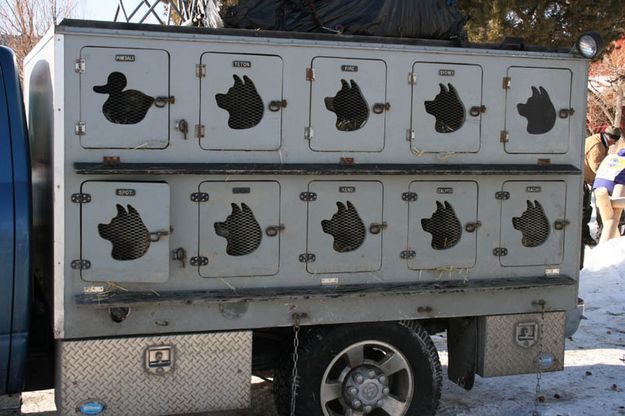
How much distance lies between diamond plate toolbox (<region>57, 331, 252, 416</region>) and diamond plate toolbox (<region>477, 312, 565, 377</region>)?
166cm

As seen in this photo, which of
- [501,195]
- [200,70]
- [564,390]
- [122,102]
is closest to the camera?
[122,102]

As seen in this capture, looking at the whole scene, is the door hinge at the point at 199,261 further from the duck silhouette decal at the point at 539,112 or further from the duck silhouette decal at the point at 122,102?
the duck silhouette decal at the point at 539,112

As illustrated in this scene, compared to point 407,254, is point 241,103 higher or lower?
higher

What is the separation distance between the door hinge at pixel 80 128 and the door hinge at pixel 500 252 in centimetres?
274

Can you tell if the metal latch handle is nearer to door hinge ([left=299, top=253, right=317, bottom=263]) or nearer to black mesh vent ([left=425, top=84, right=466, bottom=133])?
door hinge ([left=299, top=253, right=317, bottom=263])

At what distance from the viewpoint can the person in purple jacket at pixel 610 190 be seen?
12409 mm

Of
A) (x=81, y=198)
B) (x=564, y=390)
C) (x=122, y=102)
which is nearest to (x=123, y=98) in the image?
(x=122, y=102)

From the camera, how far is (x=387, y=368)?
197 inches

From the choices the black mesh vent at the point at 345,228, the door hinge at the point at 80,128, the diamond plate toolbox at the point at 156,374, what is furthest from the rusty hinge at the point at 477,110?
the door hinge at the point at 80,128

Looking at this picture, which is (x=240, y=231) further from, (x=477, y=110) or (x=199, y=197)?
(x=477, y=110)

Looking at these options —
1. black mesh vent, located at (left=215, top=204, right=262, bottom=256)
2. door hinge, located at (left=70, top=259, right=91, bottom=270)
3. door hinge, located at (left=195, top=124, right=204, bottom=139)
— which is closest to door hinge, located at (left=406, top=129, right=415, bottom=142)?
black mesh vent, located at (left=215, top=204, right=262, bottom=256)

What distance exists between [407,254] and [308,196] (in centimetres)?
77

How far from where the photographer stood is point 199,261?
4504 mm

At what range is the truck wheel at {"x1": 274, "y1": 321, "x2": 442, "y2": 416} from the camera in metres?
4.84
